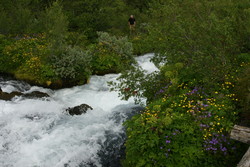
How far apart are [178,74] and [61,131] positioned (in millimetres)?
4100

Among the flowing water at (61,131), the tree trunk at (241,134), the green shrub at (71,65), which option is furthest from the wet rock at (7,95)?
the tree trunk at (241,134)

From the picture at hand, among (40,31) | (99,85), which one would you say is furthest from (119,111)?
(40,31)

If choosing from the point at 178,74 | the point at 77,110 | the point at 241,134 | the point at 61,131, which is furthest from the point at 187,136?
the point at 77,110

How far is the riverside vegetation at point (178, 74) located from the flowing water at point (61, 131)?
3.42ft

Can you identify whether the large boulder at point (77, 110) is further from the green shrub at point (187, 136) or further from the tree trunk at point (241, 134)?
the tree trunk at point (241, 134)

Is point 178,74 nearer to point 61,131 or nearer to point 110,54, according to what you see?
point 61,131

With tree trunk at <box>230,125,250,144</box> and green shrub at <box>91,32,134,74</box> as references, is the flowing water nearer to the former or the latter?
green shrub at <box>91,32,134,74</box>

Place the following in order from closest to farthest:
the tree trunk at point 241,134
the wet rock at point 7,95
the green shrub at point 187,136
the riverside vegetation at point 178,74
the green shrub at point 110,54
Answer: the tree trunk at point 241,134
the green shrub at point 187,136
the riverside vegetation at point 178,74
the wet rock at point 7,95
the green shrub at point 110,54

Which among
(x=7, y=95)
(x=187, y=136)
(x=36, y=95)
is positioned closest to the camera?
(x=187, y=136)

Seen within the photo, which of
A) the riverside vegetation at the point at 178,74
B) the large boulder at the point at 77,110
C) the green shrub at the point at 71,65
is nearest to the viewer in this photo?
the riverside vegetation at the point at 178,74

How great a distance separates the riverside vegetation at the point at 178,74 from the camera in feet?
16.8

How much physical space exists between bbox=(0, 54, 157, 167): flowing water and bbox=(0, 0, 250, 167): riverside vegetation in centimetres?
104

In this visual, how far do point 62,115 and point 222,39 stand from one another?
19.5 feet

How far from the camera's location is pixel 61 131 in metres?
7.71
